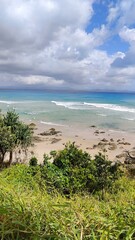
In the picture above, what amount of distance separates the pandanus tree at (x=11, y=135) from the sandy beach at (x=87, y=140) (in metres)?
3.94

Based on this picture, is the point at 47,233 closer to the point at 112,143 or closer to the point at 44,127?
the point at 112,143

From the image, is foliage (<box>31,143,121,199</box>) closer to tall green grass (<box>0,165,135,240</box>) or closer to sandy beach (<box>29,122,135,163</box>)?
sandy beach (<box>29,122,135,163</box>)

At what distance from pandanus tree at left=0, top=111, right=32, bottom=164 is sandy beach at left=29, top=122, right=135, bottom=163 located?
12.9 feet

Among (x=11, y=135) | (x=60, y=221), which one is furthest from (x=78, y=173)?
(x=60, y=221)

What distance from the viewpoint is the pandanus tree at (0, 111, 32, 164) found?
55.3 ft

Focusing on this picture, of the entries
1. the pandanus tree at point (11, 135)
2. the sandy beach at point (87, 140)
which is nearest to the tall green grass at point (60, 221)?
the pandanus tree at point (11, 135)

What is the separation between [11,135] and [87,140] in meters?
14.3

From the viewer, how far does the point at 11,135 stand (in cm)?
1703

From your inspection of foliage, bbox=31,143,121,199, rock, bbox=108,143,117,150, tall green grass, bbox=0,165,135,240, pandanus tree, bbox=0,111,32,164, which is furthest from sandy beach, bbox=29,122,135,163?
tall green grass, bbox=0,165,135,240

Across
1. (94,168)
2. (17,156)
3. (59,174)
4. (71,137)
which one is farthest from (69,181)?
(71,137)

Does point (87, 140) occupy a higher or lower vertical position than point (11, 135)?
lower

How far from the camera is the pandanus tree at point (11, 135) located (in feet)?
55.3

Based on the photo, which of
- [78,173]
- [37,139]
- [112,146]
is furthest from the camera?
[37,139]

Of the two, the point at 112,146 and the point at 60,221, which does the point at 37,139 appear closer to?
the point at 112,146
